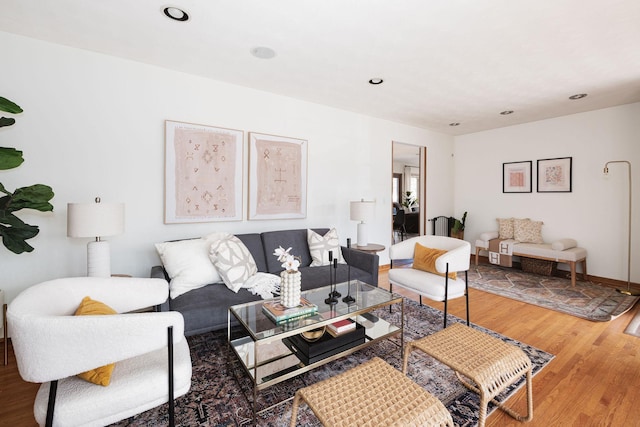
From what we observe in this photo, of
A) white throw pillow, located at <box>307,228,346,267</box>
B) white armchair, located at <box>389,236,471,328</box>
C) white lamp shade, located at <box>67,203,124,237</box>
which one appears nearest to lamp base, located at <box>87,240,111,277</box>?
white lamp shade, located at <box>67,203,124,237</box>

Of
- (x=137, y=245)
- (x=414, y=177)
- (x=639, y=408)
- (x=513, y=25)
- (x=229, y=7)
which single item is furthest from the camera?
(x=414, y=177)

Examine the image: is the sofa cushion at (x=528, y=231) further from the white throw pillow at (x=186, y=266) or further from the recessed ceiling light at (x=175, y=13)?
the recessed ceiling light at (x=175, y=13)

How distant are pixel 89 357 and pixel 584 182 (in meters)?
6.10

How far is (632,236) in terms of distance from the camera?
3965mm

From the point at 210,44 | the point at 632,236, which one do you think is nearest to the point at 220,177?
the point at 210,44

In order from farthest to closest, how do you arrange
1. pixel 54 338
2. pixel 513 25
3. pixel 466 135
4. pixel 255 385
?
pixel 466 135, pixel 513 25, pixel 255 385, pixel 54 338

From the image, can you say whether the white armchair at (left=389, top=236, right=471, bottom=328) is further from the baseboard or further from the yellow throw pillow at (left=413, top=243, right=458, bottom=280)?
the baseboard

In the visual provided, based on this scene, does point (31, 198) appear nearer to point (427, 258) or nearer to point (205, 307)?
point (205, 307)

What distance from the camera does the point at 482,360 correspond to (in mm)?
1479

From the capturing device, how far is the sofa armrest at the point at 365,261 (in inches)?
123

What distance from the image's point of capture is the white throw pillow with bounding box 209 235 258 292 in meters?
2.48

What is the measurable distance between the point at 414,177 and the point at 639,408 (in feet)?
32.7

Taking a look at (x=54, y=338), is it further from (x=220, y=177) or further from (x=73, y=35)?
(x=73, y=35)

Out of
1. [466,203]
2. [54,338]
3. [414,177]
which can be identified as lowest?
[54,338]
